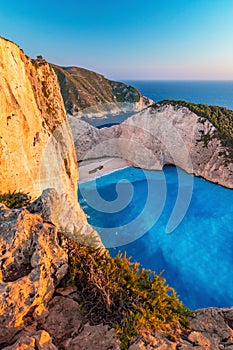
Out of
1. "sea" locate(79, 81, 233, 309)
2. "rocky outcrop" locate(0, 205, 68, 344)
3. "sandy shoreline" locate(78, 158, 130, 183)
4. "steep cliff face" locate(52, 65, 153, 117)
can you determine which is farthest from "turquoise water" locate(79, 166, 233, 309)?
"steep cliff face" locate(52, 65, 153, 117)

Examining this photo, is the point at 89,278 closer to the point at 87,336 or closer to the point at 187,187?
the point at 87,336

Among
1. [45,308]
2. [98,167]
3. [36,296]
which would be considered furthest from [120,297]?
[98,167]

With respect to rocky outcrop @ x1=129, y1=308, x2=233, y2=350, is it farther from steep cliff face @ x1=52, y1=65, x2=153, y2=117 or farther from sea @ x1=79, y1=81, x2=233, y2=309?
steep cliff face @ x1=52, y1=65, x2=153, y2=117

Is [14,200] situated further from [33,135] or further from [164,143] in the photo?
[164,143]

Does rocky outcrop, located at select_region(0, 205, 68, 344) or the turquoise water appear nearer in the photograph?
rocky outcrop, located at select_region(0, 205, 68, 344)

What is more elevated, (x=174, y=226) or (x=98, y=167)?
(x=98, y=167)

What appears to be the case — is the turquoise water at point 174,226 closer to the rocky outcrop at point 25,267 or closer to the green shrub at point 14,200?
the green shrub at point 14,200

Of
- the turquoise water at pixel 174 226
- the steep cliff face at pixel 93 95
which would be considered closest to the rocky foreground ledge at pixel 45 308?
the turquoise water at pixel 174 226
